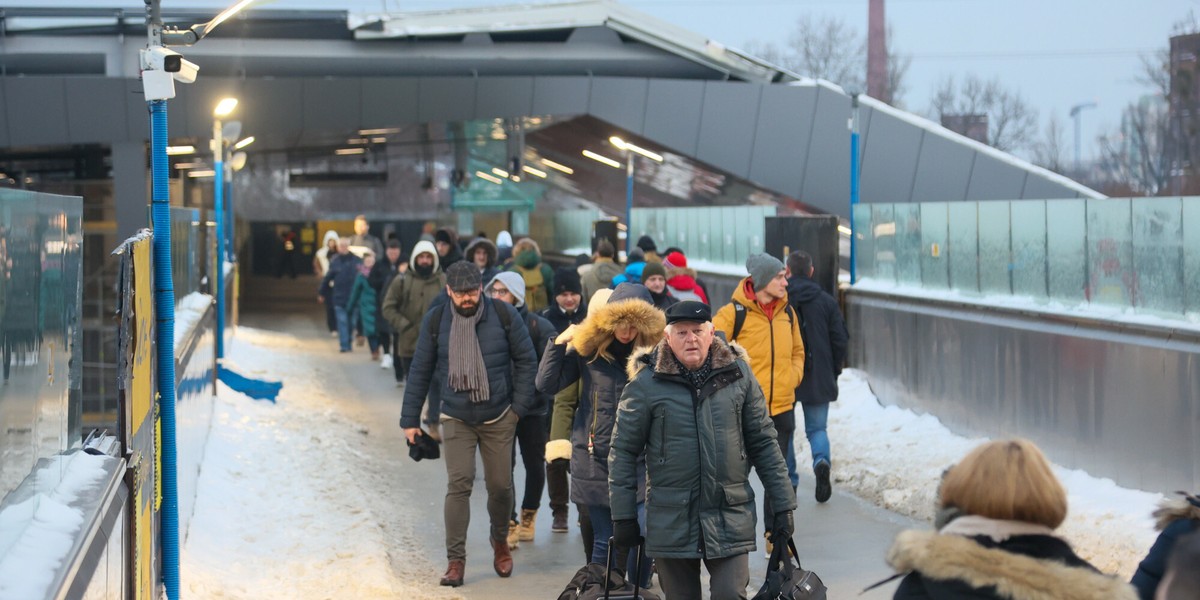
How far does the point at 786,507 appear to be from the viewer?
5.78 m

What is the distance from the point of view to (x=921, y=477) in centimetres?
1085

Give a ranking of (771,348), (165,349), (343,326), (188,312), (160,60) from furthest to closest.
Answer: (343,326), (188,312), (771,348), (160,60), (165,349)

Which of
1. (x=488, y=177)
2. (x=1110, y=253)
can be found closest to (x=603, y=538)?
(x=1110, y=253)

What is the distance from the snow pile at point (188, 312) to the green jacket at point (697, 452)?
17.5 feet

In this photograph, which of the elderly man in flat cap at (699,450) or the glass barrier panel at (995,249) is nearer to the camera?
the elderly man in flat cap at (699,450)

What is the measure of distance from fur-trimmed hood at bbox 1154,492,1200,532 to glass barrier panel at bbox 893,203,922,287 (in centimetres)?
1101

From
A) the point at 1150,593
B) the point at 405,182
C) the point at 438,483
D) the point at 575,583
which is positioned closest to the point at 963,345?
the point at 438,483

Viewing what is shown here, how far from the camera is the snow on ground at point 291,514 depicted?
27.0 feet

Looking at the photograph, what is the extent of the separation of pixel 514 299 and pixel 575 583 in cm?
348

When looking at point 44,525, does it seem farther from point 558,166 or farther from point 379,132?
point 558,166

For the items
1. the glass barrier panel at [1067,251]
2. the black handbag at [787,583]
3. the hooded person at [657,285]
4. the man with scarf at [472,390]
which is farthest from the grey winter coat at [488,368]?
the glass barrier panel at [1067,251]

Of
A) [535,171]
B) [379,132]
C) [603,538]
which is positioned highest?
[379,132]

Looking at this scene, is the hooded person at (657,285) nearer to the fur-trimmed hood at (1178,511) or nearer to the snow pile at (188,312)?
the snow pile at (188,312)

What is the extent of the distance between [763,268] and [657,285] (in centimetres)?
184
